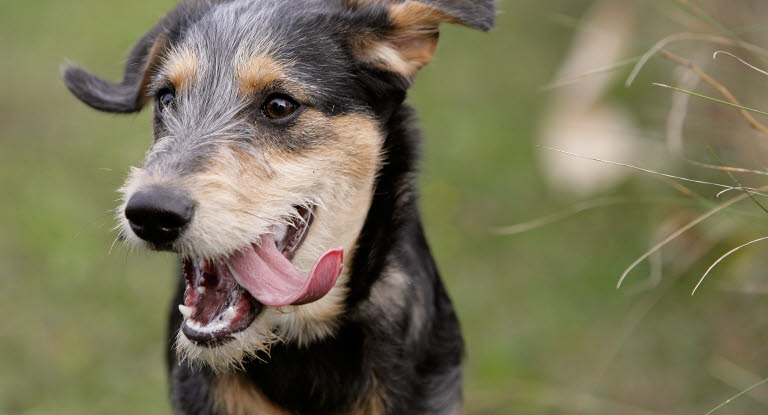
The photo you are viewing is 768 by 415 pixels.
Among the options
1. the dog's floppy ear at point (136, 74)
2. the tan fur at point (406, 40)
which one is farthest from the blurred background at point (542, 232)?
the tan fur at point (406, 40)

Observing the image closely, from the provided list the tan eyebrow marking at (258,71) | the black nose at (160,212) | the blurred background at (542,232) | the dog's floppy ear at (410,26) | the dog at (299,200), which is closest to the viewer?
the black nose at (160,212)

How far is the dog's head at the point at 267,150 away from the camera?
2894 millimetres

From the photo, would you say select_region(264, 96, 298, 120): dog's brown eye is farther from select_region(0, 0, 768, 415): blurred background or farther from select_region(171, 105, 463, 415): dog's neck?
select_region(0, 0, 768, 415): blurred background

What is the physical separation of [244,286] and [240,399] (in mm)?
640

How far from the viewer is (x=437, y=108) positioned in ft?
27.3

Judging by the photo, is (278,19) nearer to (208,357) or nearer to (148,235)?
(148,235)

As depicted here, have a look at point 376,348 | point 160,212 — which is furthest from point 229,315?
point 376,348

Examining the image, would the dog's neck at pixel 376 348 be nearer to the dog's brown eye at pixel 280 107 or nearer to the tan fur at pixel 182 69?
the dog's brown eye at pixel 280 107

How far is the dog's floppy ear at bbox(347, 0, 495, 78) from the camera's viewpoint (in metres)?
3.36

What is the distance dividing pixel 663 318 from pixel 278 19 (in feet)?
11.1

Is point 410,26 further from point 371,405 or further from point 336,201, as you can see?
point 371,405

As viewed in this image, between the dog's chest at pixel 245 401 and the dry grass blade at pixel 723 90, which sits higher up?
the dry grass blade at pixel 723 90

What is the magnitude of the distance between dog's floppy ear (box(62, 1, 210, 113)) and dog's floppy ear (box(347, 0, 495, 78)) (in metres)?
0.74

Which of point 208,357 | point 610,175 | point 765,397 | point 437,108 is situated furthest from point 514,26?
point 208,357
